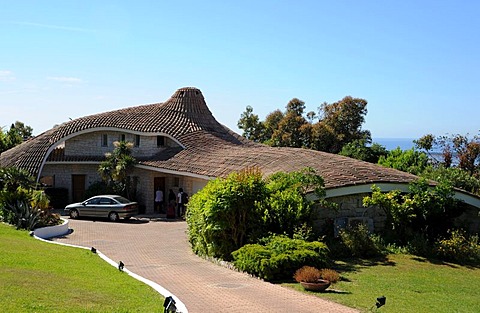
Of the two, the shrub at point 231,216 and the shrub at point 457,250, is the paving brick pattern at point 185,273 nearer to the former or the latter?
the shrub at point 231,216

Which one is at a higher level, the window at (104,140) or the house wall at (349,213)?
the window at (104,140)

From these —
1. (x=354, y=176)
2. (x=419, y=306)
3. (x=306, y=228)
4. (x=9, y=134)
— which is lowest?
(x=419, y=306)

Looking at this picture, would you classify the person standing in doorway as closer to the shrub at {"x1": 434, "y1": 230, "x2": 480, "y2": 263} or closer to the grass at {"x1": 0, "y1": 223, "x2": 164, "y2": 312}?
the grass at {"x1": 0, "y1": 223, "x2": 164, "y2": 312}

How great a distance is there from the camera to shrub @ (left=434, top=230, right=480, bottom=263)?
19.6 m

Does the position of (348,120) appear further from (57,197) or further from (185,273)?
(185,273)

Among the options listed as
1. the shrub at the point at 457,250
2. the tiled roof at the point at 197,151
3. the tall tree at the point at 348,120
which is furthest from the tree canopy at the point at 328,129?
the shrub at the point at 457,250

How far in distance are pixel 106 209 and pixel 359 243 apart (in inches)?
597

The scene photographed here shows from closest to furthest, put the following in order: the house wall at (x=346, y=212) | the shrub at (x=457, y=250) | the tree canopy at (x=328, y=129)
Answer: the shrub at (x=457, y=250)
the house wall at (x=346, y=212)
the tree canopy at (x=328, y=129)

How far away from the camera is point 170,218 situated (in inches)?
1260

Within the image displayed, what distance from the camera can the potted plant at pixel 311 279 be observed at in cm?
1395

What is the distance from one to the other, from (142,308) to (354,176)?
527 inches

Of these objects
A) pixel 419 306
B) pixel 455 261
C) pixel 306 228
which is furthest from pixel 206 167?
pixel 419 306

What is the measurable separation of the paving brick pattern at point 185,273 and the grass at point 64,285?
113 cm

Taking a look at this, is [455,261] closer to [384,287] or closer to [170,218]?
[384,287]
